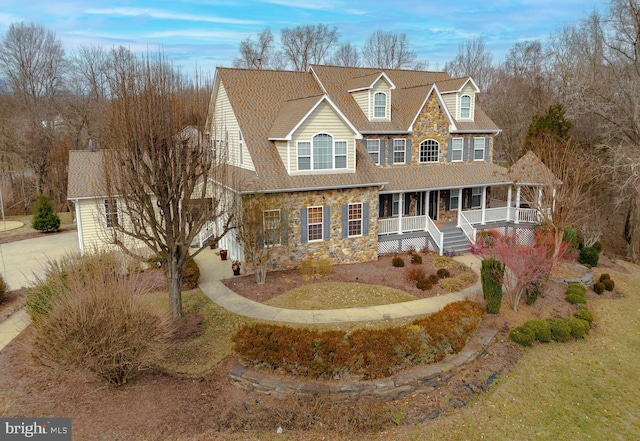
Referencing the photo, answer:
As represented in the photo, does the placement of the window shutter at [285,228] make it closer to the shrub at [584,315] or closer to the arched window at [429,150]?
the arched window at [429,150]

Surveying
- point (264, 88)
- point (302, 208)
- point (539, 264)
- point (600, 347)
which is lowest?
point (600, 347)

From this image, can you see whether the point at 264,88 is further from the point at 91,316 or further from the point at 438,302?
the point at 91,316

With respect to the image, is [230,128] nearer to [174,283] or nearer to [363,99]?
[363,99]

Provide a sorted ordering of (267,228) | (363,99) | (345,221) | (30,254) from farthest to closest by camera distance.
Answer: (363,99)
(30,254)
(345,221)
(267,228)

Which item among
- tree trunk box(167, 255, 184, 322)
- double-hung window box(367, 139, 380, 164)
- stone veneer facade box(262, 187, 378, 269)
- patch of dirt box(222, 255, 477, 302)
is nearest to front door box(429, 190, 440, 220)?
double-hung window box(367, 139, 380, 164)

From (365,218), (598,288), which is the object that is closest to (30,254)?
(365,218)

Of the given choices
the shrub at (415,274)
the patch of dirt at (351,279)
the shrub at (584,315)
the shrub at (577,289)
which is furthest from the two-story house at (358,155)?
the shrub at (584,315)

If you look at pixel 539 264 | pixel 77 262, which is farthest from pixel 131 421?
pixel 539 264
